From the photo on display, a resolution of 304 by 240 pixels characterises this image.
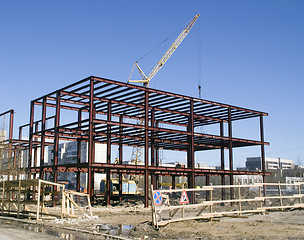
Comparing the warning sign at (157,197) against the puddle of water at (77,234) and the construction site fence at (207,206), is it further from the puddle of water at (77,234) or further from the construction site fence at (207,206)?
the puddle of water at (77,234)

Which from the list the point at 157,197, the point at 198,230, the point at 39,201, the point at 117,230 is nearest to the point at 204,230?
the point at 198,230

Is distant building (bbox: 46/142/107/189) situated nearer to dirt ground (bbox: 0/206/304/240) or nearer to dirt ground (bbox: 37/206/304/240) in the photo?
dirt ground (bbox: 0/206/304/240)

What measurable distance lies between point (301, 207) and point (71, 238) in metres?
20.3

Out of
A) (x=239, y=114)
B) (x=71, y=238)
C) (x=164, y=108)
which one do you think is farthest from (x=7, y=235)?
(x=239, y=114)

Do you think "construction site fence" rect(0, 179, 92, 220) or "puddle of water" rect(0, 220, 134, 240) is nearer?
"puddle of water" rect(0, 220, 134, 240)

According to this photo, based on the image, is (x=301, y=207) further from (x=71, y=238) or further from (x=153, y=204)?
(x=71, y=238)

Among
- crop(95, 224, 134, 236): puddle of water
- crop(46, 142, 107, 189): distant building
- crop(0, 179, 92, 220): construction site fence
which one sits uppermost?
crop(46, 142, 107, 189): distant building

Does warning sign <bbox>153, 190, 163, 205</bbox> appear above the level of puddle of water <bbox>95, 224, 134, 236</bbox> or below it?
above

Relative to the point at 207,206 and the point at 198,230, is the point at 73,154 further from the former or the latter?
the point at 198,230

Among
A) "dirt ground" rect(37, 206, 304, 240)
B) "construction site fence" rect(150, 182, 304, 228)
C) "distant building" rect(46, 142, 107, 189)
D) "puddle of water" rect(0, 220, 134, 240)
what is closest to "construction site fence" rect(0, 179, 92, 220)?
"dirt ground" rect(37, 206, 304, 240)

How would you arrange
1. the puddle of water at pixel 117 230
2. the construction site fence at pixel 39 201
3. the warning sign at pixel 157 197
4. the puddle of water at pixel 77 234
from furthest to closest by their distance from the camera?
the construction site fence at pixel 39 201
the warning sign at pixel 157 197
the puddle of water at pixel 117 230
the puddle of water at pixel 77 234

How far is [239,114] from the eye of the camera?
46.2 metres

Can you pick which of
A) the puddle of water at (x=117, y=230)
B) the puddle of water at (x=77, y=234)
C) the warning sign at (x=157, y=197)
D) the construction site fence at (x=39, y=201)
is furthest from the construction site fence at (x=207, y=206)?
the construction site fence at (x=39, y=201)

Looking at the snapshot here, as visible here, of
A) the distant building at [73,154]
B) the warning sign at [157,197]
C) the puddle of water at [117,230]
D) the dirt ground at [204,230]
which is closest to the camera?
the dirt ground at [204,230]
